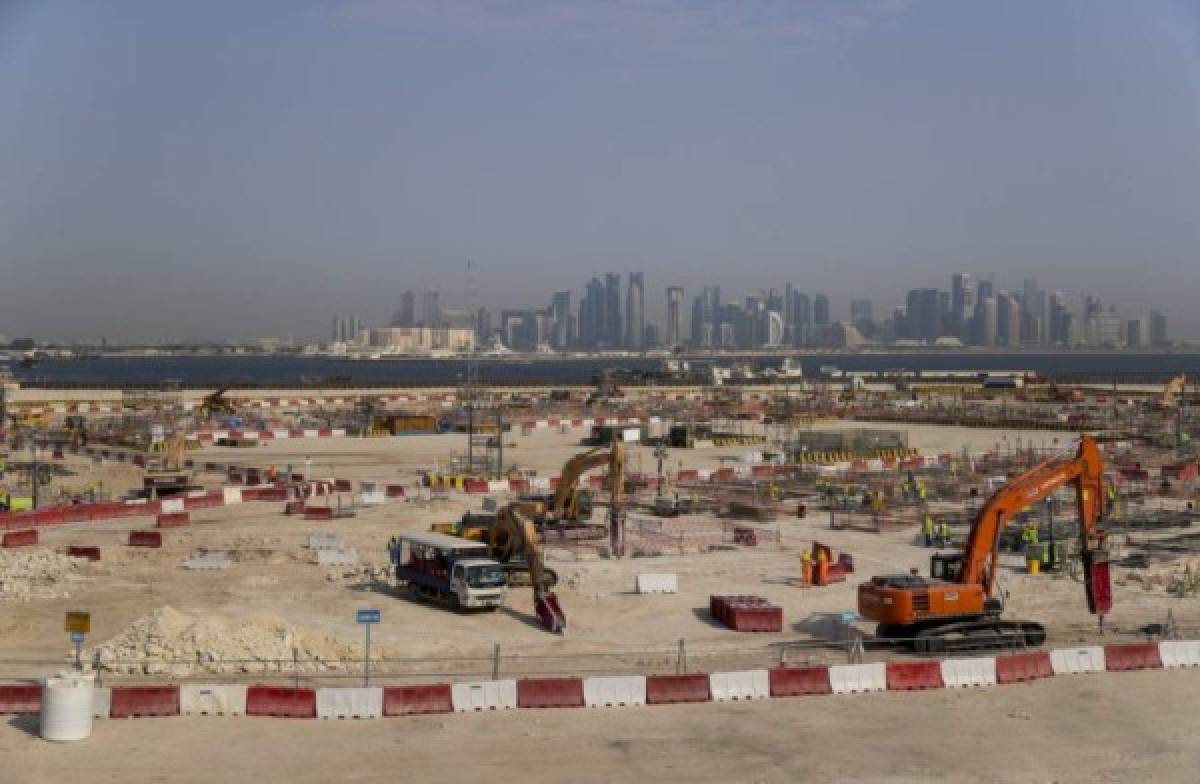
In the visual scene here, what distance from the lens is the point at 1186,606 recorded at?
31.2m

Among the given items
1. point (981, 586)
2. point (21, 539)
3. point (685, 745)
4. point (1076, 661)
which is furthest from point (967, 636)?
point (21, 539)

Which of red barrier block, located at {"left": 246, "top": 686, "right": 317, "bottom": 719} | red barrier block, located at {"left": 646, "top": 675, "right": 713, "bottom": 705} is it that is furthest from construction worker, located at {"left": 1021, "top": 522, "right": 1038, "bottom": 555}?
red barrier block, located at {"left": 246, "top": 686, "right": 317, "bottom": 719}

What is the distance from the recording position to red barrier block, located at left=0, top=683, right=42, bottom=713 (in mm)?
20766

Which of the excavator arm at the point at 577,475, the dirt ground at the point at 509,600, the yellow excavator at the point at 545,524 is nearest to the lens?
the dirt ground at the point at 509,600

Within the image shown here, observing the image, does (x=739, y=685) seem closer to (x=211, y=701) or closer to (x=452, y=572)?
(x=211, y=701)

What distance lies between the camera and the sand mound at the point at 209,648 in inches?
924

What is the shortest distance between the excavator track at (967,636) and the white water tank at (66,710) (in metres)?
15.5

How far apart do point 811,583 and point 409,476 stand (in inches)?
1286

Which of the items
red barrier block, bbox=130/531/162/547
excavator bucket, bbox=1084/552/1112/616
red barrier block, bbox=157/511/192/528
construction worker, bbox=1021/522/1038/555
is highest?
excavator bucket, bbox=1084/552/1112/616

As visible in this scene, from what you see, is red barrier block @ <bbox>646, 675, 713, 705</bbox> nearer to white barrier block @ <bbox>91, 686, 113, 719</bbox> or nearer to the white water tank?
white barrier block @ <bbox>91, 686, 113, 719</bbox>

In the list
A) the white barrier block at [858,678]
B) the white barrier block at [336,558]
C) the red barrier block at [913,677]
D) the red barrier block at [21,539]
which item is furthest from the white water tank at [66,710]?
the red barrier block at [21,539]

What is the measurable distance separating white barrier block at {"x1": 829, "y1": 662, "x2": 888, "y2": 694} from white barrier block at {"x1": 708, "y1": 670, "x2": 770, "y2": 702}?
1.33m

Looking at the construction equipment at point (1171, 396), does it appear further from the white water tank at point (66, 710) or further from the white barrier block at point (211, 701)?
the white water tank at point (66, 710)

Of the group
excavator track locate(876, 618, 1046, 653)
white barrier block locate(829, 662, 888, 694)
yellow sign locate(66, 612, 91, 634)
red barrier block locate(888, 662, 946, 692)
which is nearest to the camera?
yellow sign locate(66, 612, 91, 634)
